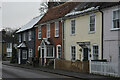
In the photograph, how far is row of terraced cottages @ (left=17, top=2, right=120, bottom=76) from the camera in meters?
19.3

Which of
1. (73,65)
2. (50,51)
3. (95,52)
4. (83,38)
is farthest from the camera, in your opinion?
(50,51)

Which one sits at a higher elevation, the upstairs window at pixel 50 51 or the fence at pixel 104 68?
the upstairs window at pixel 50 51

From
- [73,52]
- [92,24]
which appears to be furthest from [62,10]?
[92,24]

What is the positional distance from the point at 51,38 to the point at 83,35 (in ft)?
25.4

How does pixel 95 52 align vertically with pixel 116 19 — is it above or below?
below

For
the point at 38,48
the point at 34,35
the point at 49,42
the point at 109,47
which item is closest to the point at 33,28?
the point at 34,35

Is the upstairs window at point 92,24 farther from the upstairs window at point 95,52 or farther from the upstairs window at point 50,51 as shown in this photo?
the upstairs window at point 50,51

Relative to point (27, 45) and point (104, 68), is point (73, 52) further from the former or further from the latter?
point (27, 45)

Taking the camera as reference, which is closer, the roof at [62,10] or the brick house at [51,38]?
the brick house at [51,38]

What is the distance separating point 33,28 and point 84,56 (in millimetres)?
14224

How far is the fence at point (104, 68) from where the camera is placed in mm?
16953

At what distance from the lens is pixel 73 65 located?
22172 mm

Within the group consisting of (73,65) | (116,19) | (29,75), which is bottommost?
(29,75)

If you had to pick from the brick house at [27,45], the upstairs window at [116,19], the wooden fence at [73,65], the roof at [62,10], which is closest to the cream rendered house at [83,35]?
the wooden fence at [73,65]
